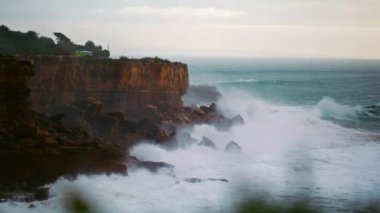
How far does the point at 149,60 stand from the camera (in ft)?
82.8

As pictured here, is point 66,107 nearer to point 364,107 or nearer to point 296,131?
point 296,131

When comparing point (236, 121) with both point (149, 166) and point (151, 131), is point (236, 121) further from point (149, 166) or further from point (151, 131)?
point (149, 166)

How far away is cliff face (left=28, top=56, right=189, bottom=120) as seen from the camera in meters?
22.5

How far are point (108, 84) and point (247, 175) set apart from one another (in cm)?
752

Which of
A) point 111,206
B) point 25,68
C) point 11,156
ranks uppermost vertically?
point 25,68

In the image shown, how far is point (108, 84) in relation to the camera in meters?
23.4

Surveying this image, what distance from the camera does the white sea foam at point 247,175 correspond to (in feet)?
48.0

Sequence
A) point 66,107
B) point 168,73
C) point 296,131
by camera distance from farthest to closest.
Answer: point 296,131 < point 168,73 < point 66,107

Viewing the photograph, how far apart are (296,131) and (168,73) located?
6407 millimetres

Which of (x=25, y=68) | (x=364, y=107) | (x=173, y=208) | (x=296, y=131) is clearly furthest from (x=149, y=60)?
(x=364, y=107)

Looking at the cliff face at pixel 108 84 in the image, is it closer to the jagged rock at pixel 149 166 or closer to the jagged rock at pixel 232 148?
the jagged rock at pixel 232 148

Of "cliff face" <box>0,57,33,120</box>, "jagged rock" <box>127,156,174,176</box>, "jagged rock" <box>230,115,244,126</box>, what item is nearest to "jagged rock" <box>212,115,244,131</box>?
"jagged rock" <box>230,115,244,126</box>

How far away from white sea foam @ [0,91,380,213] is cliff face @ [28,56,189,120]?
6.83ft

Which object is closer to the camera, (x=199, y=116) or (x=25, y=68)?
(x=25, y=68)
